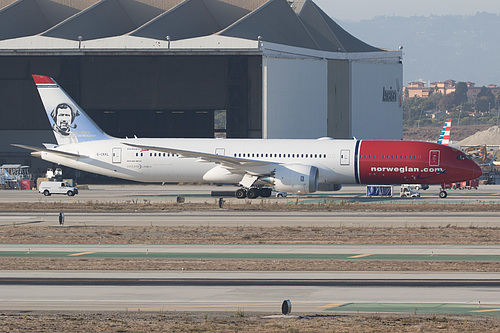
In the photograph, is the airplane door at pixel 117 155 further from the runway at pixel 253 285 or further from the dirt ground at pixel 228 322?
the dirt ground at pixel 228 322

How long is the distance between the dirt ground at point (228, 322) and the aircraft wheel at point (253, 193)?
36.3m

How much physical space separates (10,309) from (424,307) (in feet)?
34.2

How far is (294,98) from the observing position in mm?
79812

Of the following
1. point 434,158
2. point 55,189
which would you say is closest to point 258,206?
point 434,158

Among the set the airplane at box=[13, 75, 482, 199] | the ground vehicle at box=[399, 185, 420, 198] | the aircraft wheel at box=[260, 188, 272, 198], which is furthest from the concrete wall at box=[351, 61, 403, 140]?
the aircraft wheel at box=[260, 188, 272, 198]

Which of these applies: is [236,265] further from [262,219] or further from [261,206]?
[261,206]

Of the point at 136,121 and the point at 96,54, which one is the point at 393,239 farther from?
the point at 136,121

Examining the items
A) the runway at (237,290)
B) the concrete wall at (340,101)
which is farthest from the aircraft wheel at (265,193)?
Answer: the concrete wall at (340,101)

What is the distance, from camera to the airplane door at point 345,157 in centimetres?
5459

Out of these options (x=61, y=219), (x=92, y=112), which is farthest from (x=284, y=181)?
(x=92, y=112)

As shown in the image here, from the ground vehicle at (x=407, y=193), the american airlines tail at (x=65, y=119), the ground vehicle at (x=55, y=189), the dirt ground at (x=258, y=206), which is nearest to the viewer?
the dirt ground at (x=258, y=206)

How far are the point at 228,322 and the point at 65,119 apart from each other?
154 feet

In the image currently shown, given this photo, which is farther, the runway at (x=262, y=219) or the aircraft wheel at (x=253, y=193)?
the aircraft wheel at (x=253, y=193)

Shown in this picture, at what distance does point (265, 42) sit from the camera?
245ft
